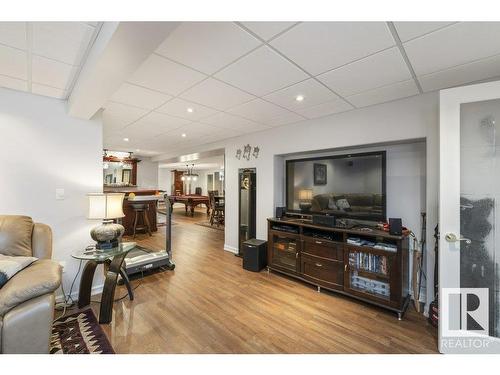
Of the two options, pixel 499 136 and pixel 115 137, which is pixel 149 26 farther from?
pixel 115 137

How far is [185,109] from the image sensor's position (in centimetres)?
271

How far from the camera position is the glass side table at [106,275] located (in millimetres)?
2020

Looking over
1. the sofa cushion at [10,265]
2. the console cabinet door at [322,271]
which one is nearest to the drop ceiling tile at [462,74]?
the console cabinet door at [322,271]

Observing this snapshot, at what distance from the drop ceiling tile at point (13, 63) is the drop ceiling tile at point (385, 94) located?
2.90 m

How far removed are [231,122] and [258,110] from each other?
0.64 m

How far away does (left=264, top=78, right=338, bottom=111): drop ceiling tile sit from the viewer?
81.3 inches

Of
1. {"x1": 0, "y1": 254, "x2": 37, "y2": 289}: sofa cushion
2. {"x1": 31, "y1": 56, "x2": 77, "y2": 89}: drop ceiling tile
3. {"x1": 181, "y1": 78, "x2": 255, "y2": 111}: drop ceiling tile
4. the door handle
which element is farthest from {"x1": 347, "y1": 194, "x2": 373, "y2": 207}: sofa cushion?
{"x1": 0, "y1": 254, "x2": 37, "y2": 289}: sofa cushion

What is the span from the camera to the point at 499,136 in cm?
186

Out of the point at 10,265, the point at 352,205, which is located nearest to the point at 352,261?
the point at 352,205

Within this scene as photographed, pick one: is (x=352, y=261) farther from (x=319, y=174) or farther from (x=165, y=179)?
(x=165, y=179)

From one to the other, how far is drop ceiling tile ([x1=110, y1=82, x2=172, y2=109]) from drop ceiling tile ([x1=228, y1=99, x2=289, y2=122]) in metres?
0.86

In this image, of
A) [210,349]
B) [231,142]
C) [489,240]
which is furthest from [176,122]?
[489,240]

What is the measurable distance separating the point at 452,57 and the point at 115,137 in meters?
5.11

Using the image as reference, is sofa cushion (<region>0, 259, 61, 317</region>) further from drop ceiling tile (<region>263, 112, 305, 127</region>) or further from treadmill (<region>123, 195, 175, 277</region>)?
drop ceiling tile (<region>263, 112, 305, 127</region>)
